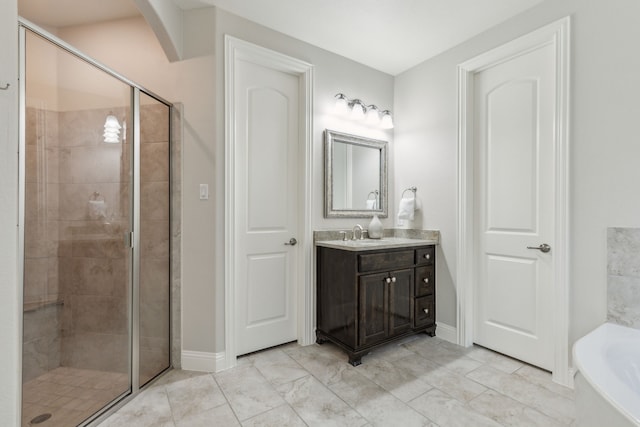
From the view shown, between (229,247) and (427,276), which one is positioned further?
(427,276)

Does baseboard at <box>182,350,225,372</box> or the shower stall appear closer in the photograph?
the shower stall

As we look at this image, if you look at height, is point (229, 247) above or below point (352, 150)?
below

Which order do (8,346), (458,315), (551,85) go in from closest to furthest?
(8,346)
(551,85)
(458,315)

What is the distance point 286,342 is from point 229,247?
100 cm

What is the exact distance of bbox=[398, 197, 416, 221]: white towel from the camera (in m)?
2.86

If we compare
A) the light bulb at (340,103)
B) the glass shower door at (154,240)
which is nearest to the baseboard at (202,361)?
the glass shower door at (154,240)

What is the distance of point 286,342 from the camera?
2.54m

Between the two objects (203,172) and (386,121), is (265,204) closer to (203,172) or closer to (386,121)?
(203,172)

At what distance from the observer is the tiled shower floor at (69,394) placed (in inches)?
56.7

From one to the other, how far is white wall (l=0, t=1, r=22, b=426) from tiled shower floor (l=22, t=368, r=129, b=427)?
1.59 feet

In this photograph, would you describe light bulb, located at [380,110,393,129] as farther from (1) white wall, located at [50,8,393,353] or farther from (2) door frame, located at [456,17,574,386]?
(1) white wall, located at [50,8,393,353]

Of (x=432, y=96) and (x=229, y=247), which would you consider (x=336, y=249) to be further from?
(x=432, y=96)

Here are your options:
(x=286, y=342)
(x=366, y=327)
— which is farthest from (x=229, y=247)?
(x=366, y=327)

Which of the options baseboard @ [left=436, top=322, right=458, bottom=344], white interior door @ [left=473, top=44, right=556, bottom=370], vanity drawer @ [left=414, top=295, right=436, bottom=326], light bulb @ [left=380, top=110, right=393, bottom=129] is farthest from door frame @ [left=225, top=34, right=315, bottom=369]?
white interior door @ [left=473, top=44, right=556, bottom=370]
